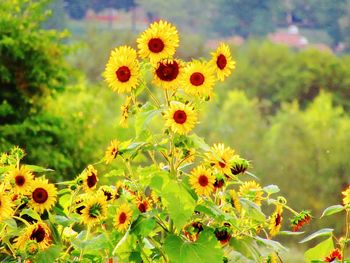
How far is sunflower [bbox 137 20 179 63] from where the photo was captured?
1.35 metres

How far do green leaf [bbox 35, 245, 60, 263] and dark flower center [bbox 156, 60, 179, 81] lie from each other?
0.31 meters

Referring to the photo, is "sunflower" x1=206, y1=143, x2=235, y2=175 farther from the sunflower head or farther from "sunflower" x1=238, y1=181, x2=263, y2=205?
the sunflower head

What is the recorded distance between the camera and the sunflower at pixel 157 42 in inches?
53.2

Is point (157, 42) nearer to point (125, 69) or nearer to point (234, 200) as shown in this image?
point (125, 69)

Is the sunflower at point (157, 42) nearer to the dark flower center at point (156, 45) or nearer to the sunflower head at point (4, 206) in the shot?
the dark flower center at point (156, 45)

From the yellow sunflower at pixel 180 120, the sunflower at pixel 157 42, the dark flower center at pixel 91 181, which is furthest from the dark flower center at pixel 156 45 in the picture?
the dark flower center at pixel 91 181

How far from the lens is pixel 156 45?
1.36 metres

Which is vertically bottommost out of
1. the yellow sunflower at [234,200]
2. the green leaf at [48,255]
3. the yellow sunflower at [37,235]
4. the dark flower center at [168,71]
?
the green leaf at [48,255]

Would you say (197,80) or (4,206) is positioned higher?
(197,80)

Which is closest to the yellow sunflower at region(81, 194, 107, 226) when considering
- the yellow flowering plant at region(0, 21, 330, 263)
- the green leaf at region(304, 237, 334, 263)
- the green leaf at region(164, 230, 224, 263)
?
the yellow flowering plant at region(0, 21, 330, 263)

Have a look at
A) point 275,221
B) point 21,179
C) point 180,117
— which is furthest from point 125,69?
point 275,221

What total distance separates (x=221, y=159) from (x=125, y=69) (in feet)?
0.64

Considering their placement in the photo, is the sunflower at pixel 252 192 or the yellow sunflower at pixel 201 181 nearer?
the yellow sunflower at pixel 201 181

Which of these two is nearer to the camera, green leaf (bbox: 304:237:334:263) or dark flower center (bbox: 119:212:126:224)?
dark flower center (bbox: 119:212:126:224)
